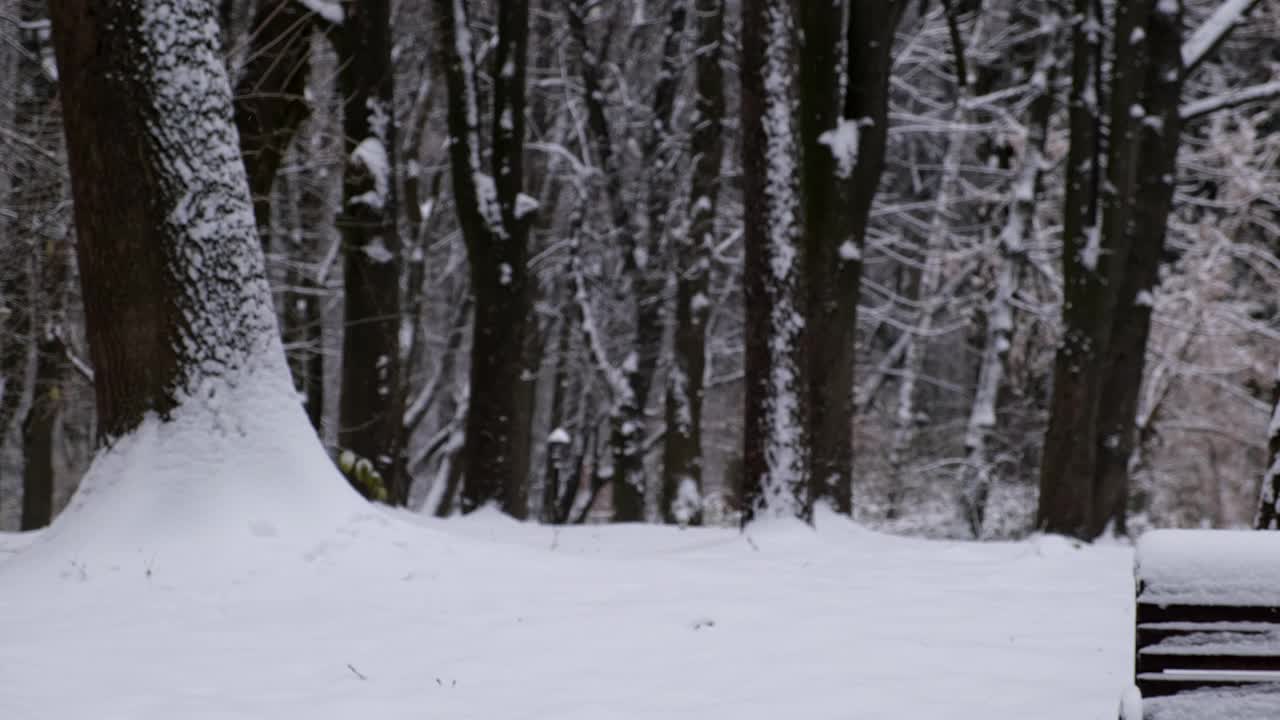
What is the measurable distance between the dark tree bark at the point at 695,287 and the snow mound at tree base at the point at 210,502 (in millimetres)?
9769

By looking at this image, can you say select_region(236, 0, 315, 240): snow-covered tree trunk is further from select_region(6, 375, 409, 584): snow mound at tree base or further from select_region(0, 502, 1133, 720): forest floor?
select_region(0, 502, 1133, 720): forest floor

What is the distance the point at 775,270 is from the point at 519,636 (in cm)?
478

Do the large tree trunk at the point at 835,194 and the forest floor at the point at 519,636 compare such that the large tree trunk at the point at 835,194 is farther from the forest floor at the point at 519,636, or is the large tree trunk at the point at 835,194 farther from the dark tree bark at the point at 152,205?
the dark tree bark at the point at 152,205

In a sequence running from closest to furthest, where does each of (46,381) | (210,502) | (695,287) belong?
(210,502) < (46,381) < (695,287)

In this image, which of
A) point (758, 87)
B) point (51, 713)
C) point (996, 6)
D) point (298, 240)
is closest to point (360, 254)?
point (758, 87)

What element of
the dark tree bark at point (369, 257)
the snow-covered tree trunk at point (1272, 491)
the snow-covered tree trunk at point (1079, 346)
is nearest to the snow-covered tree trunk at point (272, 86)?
the dark tree bark at point (369, 257)

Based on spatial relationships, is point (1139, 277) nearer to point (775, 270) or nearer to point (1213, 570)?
point (775, 270)

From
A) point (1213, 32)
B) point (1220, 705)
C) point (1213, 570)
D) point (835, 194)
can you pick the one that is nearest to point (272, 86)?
point (835, 194)

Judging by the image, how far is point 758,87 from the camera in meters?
10.1

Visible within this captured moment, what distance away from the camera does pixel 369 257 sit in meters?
12.3

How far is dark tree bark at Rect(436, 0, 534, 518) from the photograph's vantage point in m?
13.4

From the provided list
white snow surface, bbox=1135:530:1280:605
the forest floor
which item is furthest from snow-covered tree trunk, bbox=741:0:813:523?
white snow surface, bbox=1135:530:1280:605

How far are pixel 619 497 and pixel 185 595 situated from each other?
1177 centimetres

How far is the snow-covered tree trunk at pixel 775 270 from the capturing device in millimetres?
9992
